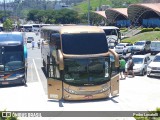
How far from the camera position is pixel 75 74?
18109 mm

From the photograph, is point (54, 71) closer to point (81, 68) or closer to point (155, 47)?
point (81, 68)

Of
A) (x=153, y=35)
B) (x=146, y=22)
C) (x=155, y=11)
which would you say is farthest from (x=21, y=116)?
(x=146, y=22)

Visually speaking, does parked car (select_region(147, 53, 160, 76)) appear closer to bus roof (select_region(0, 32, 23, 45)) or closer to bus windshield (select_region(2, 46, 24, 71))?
bus windshield (select_region(2, 46, 24, 71))

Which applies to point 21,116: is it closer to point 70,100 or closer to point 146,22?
point 70,100

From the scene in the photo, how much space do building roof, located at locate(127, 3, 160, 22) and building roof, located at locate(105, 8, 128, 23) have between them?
7.91m

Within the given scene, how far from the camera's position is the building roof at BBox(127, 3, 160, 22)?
257 feet

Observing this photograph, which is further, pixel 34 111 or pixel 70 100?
pixel 70 100

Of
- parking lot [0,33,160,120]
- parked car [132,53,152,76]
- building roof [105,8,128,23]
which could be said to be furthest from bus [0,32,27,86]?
building roof [105,8,128,23]

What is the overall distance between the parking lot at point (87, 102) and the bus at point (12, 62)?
22.0 inches

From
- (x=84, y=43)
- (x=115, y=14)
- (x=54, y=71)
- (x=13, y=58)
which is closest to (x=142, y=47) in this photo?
(x=13, y=58)

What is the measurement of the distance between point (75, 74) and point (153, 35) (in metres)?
43.2

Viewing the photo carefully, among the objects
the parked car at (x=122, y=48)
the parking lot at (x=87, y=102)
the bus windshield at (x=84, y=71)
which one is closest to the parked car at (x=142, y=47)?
the parked car at (x=122, y=48)

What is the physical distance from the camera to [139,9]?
84.3 meters

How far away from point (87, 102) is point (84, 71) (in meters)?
1.50
